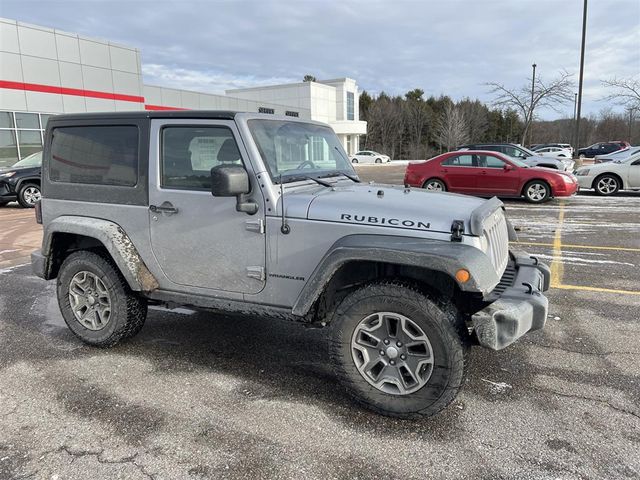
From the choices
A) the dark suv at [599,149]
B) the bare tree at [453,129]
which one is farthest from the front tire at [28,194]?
the bare tree at [453,129]

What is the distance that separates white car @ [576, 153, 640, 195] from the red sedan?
5.81 feet

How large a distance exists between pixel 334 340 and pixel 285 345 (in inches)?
49.0

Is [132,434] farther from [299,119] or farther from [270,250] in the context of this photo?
[299,119]

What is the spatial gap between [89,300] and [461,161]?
11678 mm

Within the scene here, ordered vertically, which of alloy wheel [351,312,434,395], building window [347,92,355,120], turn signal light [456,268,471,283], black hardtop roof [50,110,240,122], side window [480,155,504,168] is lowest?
alloy wheel [351,312,434,395]

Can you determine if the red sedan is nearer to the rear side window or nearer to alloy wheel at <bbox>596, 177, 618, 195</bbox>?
alloy wheel at <bbox>596, 177, 618, 195</bbox>

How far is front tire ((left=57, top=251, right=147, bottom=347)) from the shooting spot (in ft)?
13.1

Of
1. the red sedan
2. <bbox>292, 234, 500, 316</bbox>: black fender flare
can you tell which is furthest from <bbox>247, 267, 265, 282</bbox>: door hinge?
the red sedan

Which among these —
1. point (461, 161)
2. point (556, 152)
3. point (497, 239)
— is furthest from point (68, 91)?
point (556, 152)

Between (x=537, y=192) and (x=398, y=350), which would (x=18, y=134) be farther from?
(x=398, y=350)

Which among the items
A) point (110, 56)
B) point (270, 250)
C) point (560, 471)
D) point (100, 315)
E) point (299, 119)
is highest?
point (110, 56)

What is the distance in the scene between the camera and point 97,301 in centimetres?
414

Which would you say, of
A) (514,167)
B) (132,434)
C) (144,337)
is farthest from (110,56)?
(132,434)

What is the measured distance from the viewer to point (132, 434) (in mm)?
2943
